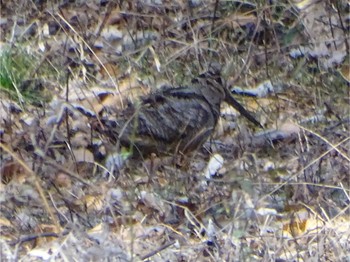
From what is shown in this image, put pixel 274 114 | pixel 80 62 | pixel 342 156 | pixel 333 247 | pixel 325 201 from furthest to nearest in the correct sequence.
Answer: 1. pixel 80 62
2. pixel 274 114
3. pixel 342 156
4. pixel 325 201
5. pixel 333 247

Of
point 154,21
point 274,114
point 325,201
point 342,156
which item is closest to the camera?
point 325,201

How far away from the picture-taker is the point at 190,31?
7.41m

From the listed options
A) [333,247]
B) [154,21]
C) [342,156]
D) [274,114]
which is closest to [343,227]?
[333,247]

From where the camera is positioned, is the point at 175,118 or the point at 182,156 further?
the point at 175,118

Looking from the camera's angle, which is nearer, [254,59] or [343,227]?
[343,227]

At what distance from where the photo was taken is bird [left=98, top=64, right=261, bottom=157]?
19.9 feet

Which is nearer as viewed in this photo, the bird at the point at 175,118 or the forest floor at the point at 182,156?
the forest floor at the point at 182,156

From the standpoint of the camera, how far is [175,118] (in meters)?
6.22

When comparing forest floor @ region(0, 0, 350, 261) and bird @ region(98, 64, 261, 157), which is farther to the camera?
bird @ region(98, 64, 261, 157)

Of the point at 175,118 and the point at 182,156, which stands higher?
the point at 175,118

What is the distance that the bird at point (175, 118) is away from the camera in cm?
606

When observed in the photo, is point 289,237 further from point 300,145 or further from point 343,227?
point 300,145

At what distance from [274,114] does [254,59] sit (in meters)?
0.68

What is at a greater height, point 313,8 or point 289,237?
point 313,8
